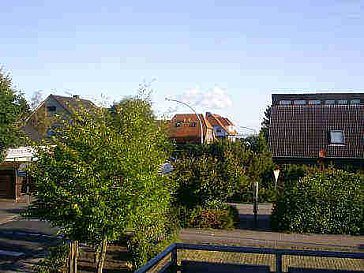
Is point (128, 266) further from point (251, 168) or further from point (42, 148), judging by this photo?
point (251, 168)

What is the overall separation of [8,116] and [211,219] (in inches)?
634

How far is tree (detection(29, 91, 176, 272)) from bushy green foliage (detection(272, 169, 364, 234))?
846cm

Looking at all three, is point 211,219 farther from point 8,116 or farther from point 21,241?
point 8,116

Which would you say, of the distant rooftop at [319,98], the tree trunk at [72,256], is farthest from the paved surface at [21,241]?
the distant rooftop at [319,98]

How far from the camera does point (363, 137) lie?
31.0 m

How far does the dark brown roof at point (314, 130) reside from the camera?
31.0 metres

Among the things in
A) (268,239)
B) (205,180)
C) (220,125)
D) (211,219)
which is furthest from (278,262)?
(220,125)

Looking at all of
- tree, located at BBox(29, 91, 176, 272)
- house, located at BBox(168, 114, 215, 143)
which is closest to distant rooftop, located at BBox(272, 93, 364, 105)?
house, located at BBox(168, 114, 215, 143)

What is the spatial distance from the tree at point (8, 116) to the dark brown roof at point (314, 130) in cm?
1644

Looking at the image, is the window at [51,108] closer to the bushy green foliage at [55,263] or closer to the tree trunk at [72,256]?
the bushy green foliage at [55,263]

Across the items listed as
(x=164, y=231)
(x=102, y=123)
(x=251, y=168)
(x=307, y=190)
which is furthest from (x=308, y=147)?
(x=102, y=123)

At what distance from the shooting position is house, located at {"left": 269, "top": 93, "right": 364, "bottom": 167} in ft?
101

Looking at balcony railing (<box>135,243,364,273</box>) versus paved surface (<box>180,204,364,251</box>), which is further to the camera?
paved surface (<box>180,204,364,251</box>)

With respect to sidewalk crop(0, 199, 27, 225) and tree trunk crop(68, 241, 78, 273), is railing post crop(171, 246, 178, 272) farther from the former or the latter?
sidewalk crop(0, 199, 27, 225)
